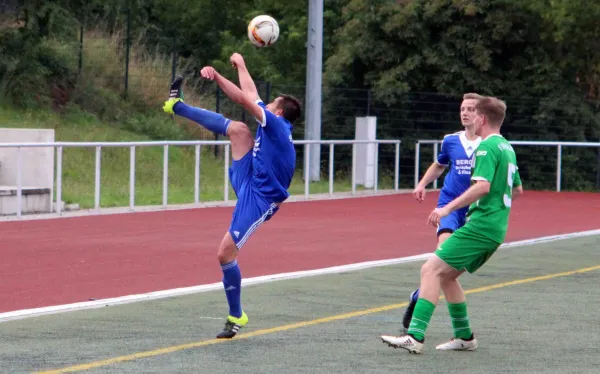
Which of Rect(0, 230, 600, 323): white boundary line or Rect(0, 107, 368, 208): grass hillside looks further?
Rect(0, 107, 368, 208): grass hillside

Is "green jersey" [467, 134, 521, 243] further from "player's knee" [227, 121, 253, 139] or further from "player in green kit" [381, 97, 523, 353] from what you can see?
"player's knee" [227, 121, 253, 139]

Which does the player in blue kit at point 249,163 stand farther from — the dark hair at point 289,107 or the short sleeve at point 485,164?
the short sleeve at point 485,164

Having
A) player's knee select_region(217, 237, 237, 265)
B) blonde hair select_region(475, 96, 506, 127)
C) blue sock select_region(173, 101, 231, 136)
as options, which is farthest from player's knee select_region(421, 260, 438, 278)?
blue sock select_region(173, 101, 231, 136)

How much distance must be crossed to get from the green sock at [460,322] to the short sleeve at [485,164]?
1015 mm

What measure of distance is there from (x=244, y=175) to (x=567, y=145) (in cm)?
2223

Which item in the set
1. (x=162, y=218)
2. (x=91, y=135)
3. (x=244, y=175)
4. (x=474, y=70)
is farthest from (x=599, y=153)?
(x=244, y=175)

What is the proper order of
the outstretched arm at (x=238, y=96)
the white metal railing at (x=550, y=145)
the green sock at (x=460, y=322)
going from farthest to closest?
the white metal railing at (x=550, y=145) → the outstretched arm at (x=238, y=96) → the green sock at (x=460, y=322)

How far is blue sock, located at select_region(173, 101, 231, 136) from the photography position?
9.51 m

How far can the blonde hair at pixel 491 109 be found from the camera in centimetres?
888

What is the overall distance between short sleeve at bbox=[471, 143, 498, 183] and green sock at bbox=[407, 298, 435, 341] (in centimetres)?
94

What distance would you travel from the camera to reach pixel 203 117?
9.60m

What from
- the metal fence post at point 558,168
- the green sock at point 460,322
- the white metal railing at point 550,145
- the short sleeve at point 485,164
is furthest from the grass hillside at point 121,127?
the short sleeve at point 485,164

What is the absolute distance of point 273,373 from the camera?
26.2 ft

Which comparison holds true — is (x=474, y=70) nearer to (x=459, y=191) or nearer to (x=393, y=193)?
(x=393, y=193)
